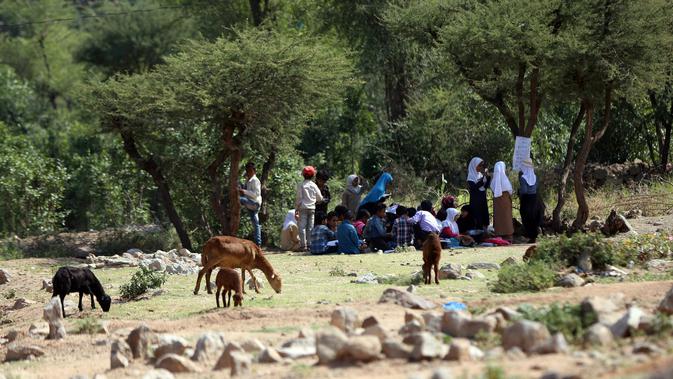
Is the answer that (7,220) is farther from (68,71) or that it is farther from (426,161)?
(68,71)

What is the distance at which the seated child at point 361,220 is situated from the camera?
2020 centimetres

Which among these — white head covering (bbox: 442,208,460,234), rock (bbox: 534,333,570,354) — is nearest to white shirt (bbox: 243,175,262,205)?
white head covering (bbox: 442,208,460,234)

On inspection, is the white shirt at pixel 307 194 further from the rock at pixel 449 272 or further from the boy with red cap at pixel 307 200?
the rock at pixel 449 272

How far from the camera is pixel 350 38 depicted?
107 feet

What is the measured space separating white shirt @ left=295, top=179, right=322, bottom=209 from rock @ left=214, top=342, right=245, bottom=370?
11974mm

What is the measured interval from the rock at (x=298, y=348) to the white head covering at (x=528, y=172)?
11.2 m

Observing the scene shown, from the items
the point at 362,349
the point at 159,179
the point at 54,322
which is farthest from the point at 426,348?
the point at 159,179

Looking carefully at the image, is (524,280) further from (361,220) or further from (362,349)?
(361,220)

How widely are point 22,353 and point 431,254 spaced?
14.8 feet

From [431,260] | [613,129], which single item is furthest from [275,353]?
[613,129]

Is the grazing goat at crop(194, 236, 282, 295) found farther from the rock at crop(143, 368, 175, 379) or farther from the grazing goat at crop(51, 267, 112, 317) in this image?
the rock at crop(143, 368, 175, 379)

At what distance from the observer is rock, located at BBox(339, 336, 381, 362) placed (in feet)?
25.6

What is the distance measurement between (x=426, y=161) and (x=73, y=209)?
381 inches

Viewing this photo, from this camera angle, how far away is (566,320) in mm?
8383
